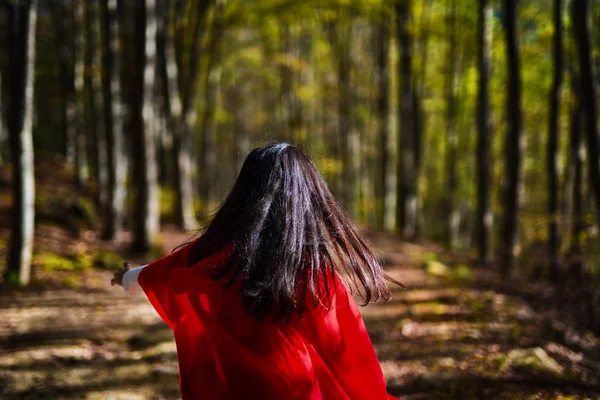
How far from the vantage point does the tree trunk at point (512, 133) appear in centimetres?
809

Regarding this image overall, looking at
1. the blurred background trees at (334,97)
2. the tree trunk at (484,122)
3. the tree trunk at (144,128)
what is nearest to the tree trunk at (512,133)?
the blurred background trees at (334,97)

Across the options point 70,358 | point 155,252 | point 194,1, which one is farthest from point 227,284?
point 194,1

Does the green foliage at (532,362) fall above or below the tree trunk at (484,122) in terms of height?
below

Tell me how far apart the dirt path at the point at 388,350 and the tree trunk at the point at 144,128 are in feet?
5.90

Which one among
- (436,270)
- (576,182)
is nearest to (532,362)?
(436,270)

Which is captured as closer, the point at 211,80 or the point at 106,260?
the point at 106,260

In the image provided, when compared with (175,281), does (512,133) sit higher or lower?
higher

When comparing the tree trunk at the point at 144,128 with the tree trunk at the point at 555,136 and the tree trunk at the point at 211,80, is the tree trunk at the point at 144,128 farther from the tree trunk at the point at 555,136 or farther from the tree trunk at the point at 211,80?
the tree trunk at the point at 555,136

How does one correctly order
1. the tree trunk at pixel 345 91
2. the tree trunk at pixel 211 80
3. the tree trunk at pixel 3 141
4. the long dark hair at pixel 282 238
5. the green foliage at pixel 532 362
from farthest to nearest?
1. the tree trunk at pixel 345 91
2. the tree trunk at pixel 3 141
3. the tree trunk at pixel 211 80
4. the green foliage at pixel 532 362
5. the long dark hair at pixel 282 238

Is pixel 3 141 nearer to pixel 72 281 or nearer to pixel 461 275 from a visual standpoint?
pixel 72 281

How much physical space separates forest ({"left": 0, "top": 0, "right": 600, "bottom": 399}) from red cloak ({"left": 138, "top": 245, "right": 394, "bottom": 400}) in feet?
2.36

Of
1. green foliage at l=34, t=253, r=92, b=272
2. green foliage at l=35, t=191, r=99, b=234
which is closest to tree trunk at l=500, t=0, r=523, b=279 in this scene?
green foliage at l=34, t=253, r=92, b=272

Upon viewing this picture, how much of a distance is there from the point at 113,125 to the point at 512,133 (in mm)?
7855

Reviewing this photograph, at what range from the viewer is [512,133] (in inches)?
333
